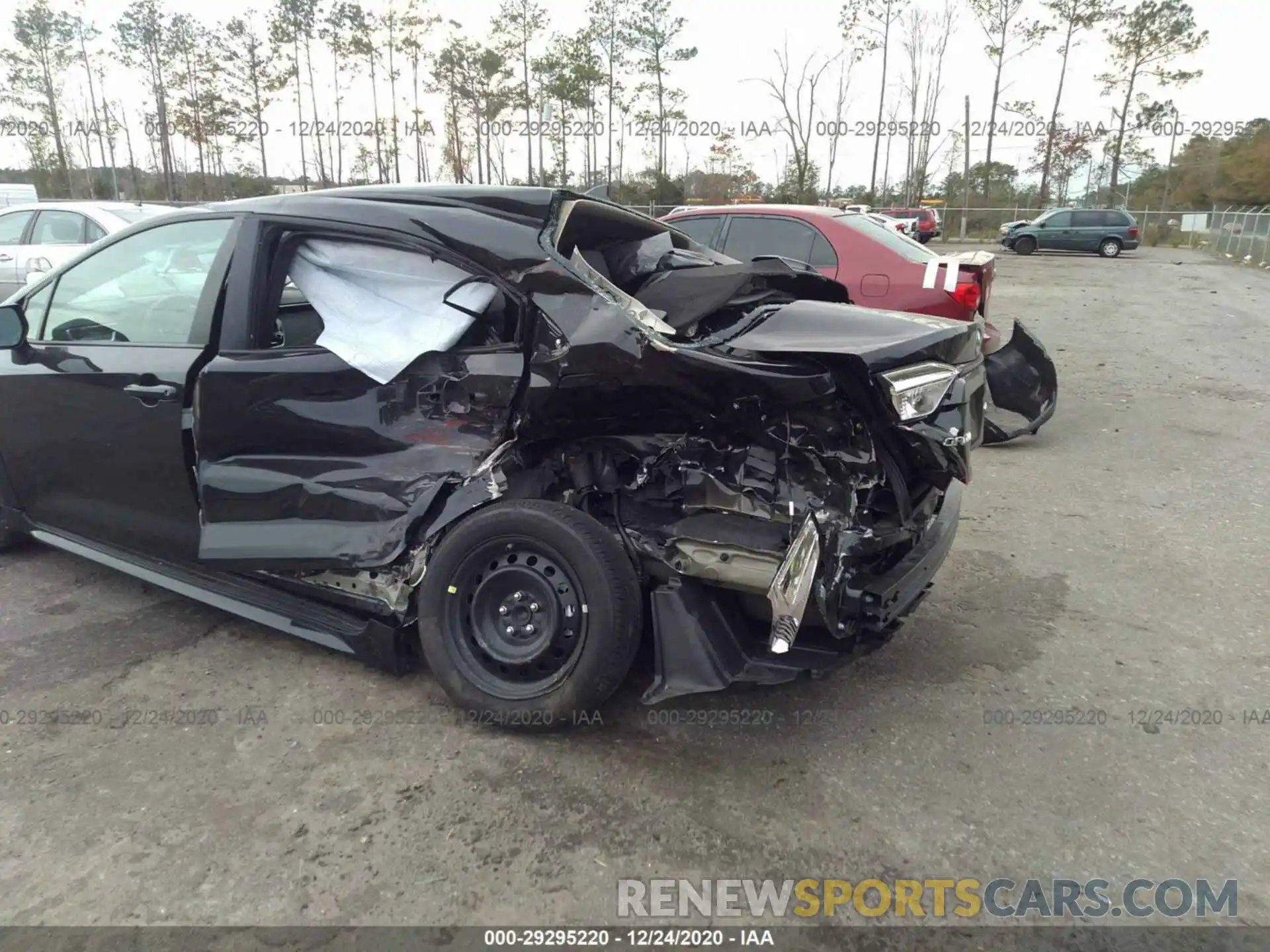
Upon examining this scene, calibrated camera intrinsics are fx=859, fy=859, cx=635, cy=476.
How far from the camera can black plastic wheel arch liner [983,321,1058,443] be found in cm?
662

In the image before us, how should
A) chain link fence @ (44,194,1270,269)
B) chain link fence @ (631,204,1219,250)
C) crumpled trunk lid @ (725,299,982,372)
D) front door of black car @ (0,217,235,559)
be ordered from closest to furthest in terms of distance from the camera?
crumpled trunk lid @ (725,299,982,372), front door of black car @ (0,217,235,559), chain link fence @ (44,194,1270,269), chain link fence @ (631,204,1219,250)

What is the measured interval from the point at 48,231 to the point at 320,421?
8.91m

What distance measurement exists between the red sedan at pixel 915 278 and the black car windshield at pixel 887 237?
0.01 meters

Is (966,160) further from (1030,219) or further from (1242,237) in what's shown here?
(1242,237)

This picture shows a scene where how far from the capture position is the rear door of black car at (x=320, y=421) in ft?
10.2

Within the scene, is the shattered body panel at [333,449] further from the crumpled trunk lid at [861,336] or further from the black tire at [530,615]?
the crumpled trunk lid at [861,336]

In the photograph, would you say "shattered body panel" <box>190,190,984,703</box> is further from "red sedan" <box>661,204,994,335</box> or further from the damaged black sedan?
"red sedan" <box>661,204,994,335</box>

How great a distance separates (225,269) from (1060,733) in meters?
3.56

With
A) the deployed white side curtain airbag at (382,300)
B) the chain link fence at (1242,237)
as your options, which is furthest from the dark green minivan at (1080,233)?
the deployed white side curtain airbag at (382,300)

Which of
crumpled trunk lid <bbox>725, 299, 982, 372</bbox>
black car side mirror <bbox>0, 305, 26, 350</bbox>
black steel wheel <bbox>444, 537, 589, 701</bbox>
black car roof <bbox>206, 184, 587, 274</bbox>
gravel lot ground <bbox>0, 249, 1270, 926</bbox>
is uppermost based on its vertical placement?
black car roof <bbox>206, 184, 587, 274</bbox>

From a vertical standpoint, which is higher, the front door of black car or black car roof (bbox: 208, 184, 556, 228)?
black car roof (bbox: 208, 184, 556, 228)

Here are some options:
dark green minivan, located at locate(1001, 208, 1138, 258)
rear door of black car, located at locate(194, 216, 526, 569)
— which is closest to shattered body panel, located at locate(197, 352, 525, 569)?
rear door of black car, located at locate(194, 216, 526, 569)

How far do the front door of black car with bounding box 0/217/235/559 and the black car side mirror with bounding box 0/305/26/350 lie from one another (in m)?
0.05

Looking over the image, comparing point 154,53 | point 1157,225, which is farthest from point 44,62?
point 1157,225
